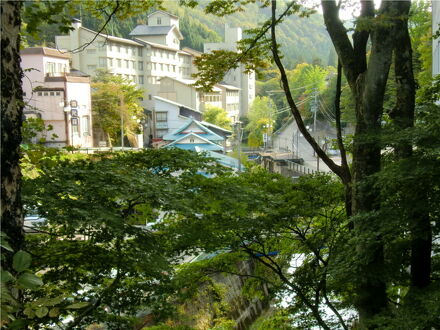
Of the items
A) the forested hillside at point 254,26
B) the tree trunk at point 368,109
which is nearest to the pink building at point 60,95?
the tree trunk at point 368,109

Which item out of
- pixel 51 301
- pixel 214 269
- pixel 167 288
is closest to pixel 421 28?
pixel 214 269

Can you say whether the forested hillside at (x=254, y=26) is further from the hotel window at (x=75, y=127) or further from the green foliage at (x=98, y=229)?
the green foliage at (x=98, y=229)

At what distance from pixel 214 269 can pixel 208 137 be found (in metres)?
30.6

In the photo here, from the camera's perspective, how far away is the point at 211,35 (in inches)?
3524

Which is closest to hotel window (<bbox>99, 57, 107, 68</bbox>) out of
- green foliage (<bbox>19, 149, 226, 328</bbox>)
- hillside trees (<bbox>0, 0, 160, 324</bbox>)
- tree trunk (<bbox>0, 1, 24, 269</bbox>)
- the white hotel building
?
the white hotel building

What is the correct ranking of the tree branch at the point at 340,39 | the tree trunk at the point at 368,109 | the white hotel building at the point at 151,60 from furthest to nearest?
the white hotel building at the point at 151,60 → the tree branch at the point at 340,39 → the tree trunk at the point at 368,109

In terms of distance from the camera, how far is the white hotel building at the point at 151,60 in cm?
4838

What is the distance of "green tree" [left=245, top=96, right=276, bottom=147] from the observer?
55844mm

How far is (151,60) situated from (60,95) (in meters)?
22.8

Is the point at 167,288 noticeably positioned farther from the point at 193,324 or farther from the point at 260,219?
the point at 193,324

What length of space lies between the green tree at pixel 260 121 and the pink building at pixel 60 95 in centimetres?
2290

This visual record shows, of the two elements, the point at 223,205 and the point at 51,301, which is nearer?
the point at 51,301

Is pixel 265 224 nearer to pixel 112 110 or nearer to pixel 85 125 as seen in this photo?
pixel 85 125

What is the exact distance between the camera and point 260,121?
2190 inches
